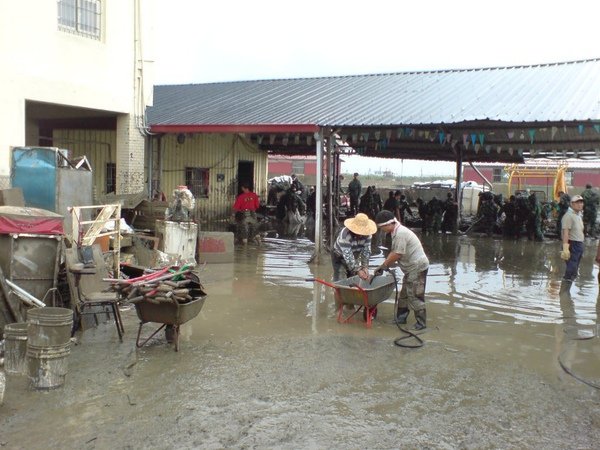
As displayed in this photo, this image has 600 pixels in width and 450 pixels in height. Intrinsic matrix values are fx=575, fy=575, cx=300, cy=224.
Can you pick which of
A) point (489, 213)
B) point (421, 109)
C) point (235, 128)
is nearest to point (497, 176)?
point (489, 213)

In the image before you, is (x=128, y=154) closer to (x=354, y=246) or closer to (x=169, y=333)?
(x=354, y=246)

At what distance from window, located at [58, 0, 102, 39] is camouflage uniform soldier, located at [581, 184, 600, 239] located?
15.7 m

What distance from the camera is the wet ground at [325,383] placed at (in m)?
4.59

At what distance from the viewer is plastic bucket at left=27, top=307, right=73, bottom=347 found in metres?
5.24

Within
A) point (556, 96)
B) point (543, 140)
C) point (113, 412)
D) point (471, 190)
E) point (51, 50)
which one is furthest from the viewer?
point (471, 190)

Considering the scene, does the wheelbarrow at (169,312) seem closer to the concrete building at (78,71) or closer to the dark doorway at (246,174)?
the concrete building at (78,71)

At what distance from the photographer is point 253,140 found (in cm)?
2256

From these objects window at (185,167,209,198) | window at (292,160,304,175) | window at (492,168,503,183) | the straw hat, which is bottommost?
the straw hat

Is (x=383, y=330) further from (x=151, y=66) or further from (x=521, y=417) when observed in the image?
(x=151, y=66)

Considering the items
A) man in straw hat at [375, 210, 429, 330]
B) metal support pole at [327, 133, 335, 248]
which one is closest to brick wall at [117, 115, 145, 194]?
metal support pole at [327, 133, 335, 248]

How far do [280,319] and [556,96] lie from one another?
8.62m

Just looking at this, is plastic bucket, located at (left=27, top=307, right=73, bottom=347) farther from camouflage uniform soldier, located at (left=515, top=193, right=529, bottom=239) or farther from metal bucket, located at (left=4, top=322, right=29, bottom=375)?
camouflage uniform soldier, located at (left=515, top=193, right=529, bottom=239)

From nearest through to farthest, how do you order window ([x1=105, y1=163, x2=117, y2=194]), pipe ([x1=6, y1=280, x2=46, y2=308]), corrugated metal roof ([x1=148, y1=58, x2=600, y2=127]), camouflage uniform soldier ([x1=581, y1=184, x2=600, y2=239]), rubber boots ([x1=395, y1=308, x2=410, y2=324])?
pipe ([x1=6, y1=280, x2=46, y2=308]) → rubber boots ([x1=395, y1=308, x2=410, y2=324]) → corrugated metal roof ([x1=148, y1=58, x2=600, y2=127]) → window ([x1=105, y1=163, x2=117, y2=194]) → camouflage uniform soldier ([x1=581, y1=184, x2=600, y2=239])

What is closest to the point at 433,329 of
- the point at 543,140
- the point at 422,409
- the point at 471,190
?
the point at 422,409
